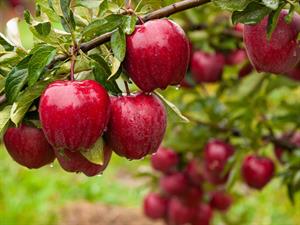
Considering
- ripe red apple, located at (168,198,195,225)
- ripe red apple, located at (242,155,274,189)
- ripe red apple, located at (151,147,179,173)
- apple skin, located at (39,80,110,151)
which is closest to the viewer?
apple skin, located at (39,80,110,151)

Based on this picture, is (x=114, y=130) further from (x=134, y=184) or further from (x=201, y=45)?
(x=134, y=184)

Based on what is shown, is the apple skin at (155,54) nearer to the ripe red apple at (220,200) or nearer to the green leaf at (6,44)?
the green leaf at (6,44)

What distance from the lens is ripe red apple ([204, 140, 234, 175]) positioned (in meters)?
2.03

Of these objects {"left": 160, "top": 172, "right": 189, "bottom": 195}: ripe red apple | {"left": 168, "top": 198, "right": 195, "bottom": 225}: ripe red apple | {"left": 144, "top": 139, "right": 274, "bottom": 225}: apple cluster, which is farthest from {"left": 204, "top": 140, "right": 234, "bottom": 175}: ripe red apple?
{"left": 168, "top": 198, "right": 195, "bottom": 225}: ripe red apple

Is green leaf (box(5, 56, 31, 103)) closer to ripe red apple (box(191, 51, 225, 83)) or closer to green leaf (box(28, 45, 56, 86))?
green leaf (box(28, 45, 56, 86))

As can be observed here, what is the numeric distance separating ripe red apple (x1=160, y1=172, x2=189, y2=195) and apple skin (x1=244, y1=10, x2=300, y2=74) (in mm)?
1290

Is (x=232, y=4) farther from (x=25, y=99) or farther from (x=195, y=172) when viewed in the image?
(x=195, y=172)

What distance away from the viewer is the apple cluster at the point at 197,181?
6.55 feet

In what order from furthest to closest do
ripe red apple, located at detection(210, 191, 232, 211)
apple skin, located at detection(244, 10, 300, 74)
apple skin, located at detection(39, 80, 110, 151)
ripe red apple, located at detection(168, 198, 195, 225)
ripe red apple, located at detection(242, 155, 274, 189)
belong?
ripe red apple, located at detection(210, 191, 232, 211)
ripe red apple, located at detection(168, 198, 195, 225)
ripe red apple, located at detection(242, 155, 274, 189)
apple skin, located at detection(244, 10, 300, 74)
apple skin, located at detection(39, 80, 110, 151)

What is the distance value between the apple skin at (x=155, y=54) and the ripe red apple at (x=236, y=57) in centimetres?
126

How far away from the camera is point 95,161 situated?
38.4 inches

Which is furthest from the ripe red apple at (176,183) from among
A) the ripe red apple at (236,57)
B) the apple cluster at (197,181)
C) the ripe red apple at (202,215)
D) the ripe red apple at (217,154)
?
the ripe red apple at (236,57)

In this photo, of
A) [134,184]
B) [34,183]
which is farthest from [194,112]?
[134,184]

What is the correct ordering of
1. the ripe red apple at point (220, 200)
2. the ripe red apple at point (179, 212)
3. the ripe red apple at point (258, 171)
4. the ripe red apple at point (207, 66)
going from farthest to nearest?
the ripe red apple at point (220, 200)
the ripe red apple at point (179, 212)
the ripe red apple at point (207, 66)
the ripe red apple at point (258, 171)
